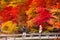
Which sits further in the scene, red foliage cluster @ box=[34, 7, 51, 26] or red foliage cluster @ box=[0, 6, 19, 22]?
red foliage cluster @ box=[0, 6, 19, 22]

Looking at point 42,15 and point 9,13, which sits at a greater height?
point 9,13

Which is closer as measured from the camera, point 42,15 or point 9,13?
point 42,15

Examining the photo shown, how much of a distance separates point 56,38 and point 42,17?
76.0 inches

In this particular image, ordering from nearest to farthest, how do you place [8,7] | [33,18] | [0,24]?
[33,18] < [8,7] < [0,24]

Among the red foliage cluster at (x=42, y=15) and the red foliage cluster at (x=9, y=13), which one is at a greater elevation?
the red foliage cluster at (x=9, y=13)

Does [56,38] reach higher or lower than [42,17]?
lower

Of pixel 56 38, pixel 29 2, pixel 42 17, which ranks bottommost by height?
pixel 56 38

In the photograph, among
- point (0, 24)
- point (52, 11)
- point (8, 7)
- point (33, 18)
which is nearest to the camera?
point (52, 11)

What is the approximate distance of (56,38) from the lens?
59.0ft

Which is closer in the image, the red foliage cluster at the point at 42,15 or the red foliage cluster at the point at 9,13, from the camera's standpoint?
the red foliage cluster at the point at 42,15

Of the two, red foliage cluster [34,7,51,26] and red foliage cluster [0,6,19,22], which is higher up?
red foliage cluster [0,6,19,22]

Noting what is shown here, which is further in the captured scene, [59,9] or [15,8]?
[15,8]

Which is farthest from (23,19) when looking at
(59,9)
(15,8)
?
(59,9)

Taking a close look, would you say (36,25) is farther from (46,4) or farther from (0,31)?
(0,31)
